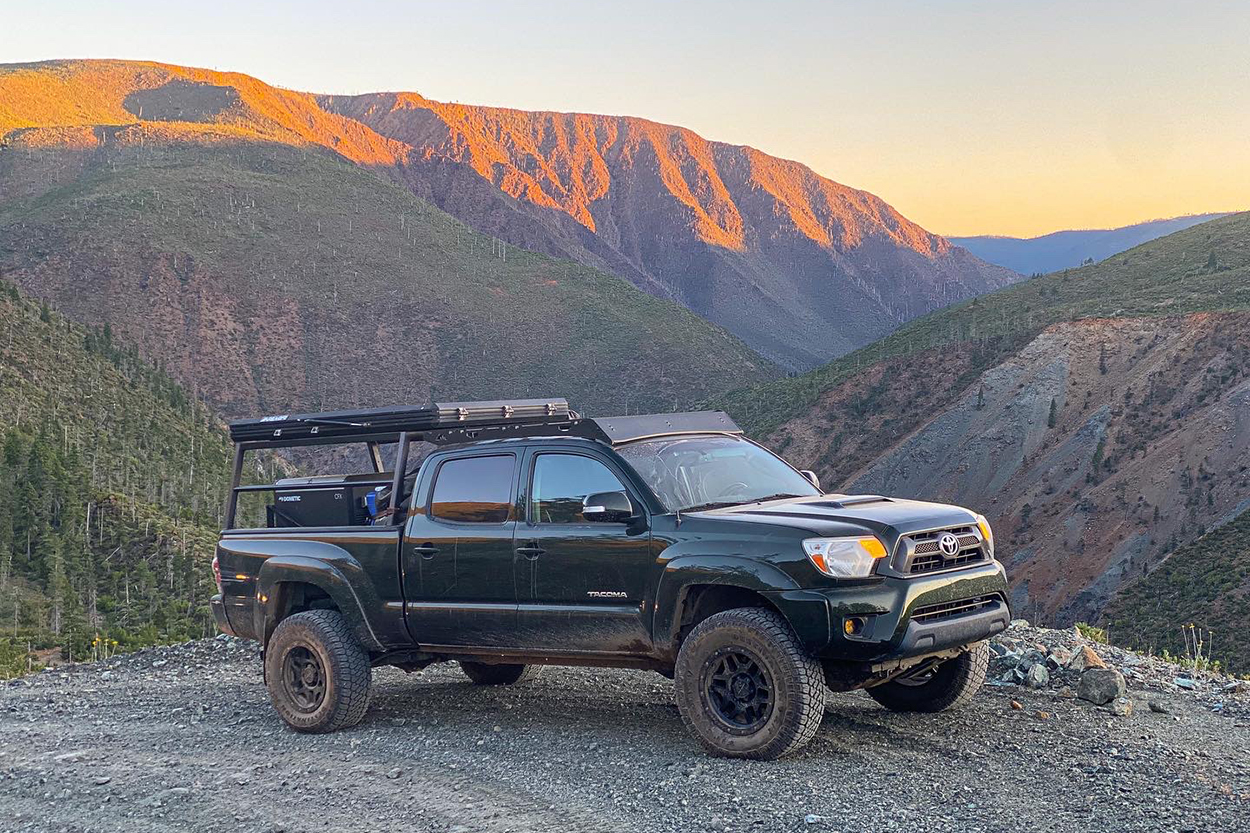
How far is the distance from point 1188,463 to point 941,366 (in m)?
21.2

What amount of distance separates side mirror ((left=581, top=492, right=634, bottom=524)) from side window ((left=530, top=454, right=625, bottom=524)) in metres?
0.12

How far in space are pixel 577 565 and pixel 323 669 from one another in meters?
2.30

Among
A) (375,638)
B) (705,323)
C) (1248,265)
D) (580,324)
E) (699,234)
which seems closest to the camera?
(375,638)

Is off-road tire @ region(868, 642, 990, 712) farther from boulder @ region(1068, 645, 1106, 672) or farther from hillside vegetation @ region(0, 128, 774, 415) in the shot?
hillside vegetation @ region(0, 128, 774, 415)

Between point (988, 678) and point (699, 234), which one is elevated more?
point (699, 234)

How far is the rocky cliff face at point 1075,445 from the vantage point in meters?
39.4

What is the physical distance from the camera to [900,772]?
6574 millimetres

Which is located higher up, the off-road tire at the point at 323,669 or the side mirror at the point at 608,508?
the side mirror at the point at 608,508

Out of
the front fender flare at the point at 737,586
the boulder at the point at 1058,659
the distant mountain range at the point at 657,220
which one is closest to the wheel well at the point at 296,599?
the front fender flare at the point at 737,586

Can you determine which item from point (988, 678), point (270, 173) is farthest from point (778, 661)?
point (270, 173)

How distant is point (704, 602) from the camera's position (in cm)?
716

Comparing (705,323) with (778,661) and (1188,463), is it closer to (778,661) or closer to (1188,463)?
(1188,463)

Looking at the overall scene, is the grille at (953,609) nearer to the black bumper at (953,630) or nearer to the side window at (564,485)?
the black bumper at (953,630)

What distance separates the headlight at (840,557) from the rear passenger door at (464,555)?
2.13m
